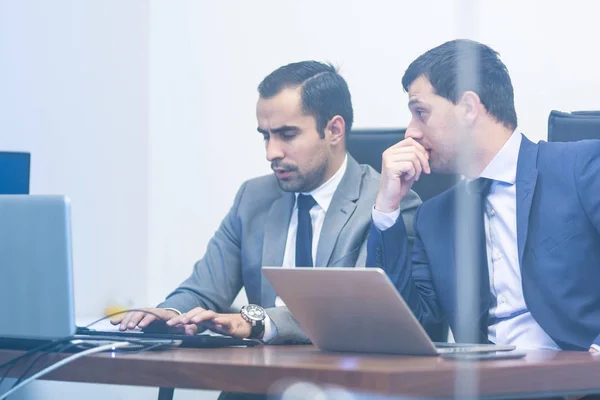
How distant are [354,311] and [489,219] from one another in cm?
67

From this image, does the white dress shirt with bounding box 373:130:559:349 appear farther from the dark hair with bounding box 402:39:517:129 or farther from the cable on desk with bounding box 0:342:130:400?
the cable on desk with bounding box 0:342:130:400

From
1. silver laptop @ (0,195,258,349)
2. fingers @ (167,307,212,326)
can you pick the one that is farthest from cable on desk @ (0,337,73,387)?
fingers @ (167,307,212,326)

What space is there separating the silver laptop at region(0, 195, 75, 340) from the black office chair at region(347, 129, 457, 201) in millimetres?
1098

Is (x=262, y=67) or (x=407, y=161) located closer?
(x=407, y=161)

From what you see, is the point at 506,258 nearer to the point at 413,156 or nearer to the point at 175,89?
the point at 413,156

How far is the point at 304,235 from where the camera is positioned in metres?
2.01

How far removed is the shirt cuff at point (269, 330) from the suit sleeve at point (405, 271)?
10.7 inches

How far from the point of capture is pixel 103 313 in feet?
8.91

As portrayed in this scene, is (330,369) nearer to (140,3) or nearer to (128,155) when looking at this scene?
(128,155)

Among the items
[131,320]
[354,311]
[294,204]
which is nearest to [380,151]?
[294,204]

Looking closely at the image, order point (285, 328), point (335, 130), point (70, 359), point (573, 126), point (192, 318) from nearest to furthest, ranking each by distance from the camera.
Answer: point (70, 359)
point (192, 318)
point (285, 328)
point (573, 126)
point (335, 130)

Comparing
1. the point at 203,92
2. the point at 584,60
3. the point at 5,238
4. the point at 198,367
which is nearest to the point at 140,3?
the point at 203,92

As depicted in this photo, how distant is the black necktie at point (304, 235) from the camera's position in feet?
6.51

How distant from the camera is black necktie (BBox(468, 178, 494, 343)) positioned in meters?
1.66
